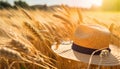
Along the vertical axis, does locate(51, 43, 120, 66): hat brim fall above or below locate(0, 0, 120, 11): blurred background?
below

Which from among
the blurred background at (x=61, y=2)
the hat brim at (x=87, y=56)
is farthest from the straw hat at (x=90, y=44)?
the blurred background at (x=61, y=2)

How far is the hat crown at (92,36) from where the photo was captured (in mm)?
1029

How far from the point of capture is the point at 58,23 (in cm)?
131

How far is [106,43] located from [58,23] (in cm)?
32

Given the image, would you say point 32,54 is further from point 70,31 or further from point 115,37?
point 115,37

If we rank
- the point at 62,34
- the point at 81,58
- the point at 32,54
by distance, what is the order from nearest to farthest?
1. the point at 32,54
2. the point at 81,58
3. the point at 62,34

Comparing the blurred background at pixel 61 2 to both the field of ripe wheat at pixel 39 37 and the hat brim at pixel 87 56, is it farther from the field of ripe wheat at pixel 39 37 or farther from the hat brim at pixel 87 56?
the hat brim at pixel 87 56

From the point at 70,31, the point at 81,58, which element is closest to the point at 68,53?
the point at 81,58

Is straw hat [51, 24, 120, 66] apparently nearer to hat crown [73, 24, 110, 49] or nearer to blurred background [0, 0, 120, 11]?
hat crown [73, 24, 110, 49]

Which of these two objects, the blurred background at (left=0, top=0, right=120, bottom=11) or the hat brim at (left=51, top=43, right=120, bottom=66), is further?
the blurred background at (left=0, top=0, right=120, bottom=11)

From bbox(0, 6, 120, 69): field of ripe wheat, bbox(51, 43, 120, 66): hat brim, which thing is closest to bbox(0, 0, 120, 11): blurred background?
bbox(0, 6, 120, 69): field of ripe wheat

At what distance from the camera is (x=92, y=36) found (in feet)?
3.38

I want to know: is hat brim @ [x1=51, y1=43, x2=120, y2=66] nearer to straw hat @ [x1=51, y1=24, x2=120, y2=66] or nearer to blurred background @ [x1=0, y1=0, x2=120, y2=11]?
straw hat @ [x1=51, y1=24, x2=120, y2=66]

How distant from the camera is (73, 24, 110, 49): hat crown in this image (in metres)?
1.03
